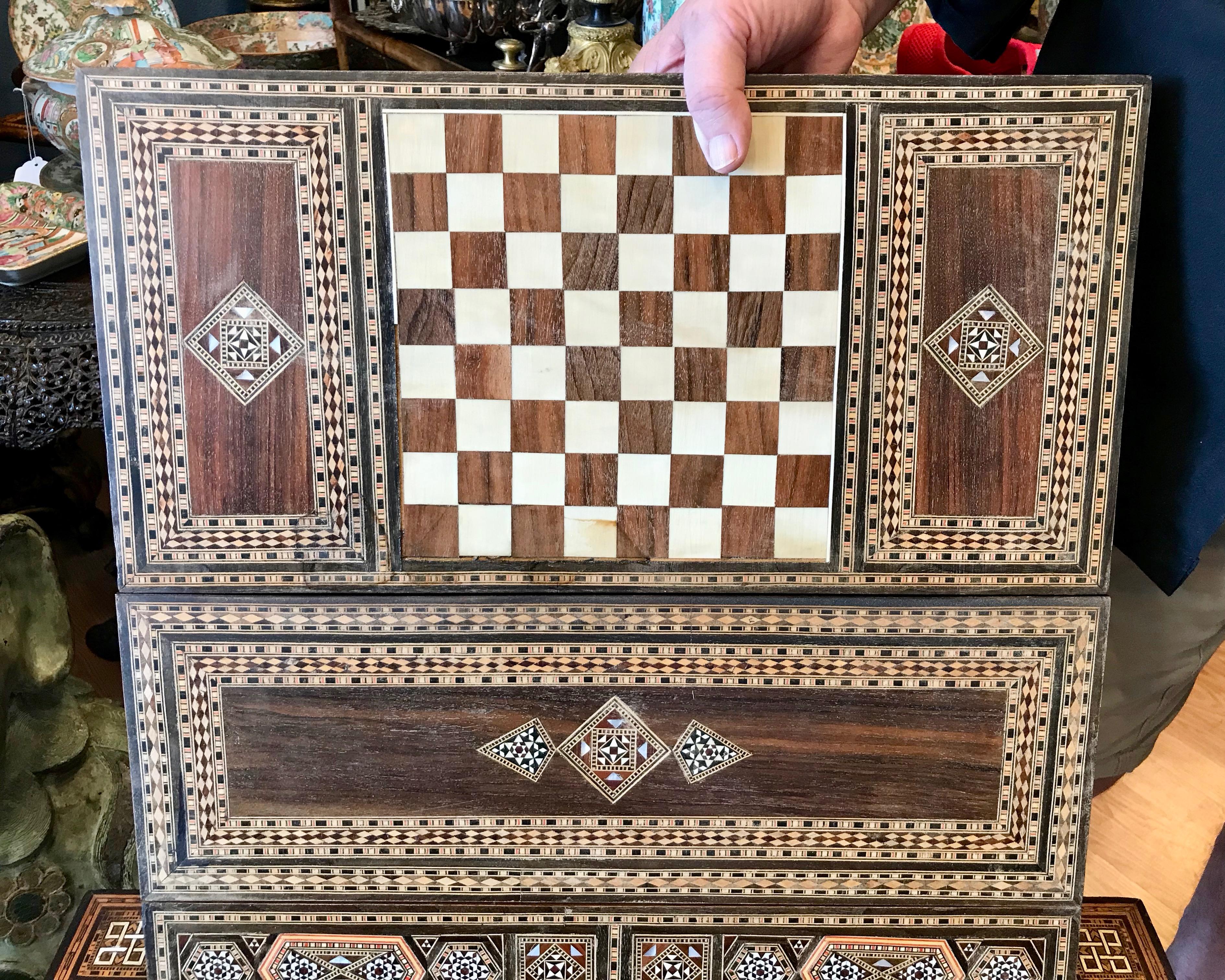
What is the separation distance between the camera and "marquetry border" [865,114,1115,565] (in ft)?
2.92

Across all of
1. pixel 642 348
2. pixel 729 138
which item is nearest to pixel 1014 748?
pixel 642 348

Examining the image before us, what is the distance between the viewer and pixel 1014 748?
1.00m

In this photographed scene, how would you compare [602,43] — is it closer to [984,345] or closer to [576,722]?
[984,345]

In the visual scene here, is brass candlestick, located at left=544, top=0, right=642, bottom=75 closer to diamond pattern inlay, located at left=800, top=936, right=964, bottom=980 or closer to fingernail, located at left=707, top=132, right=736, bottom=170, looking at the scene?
fingernail, located at left=707, top=132, right=736, bottom=170

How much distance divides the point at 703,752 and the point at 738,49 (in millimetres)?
673

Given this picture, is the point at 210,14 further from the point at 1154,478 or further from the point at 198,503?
the point at 1154,478

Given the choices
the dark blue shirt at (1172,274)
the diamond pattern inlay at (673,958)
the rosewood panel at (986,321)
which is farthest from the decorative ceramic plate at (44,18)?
the diamond pattern inlay at (673,958)

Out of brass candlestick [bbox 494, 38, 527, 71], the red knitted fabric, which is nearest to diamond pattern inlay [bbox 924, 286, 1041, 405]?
the red knitted fabric

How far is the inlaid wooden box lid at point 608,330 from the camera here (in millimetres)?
882

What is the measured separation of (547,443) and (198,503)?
1.13 ft

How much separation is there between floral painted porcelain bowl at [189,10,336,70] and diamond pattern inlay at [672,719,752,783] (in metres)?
1.55

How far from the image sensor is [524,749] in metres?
1.00

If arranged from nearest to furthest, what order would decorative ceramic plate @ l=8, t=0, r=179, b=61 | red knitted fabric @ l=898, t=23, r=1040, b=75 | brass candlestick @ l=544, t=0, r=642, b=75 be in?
red knitted fabric @ l=898, t=23, r=1040, b=75
brass candlestick @ l=544, t=0, r=642, b=75
decorative ceramic plate @ l=8, t=0, r=179, b=61

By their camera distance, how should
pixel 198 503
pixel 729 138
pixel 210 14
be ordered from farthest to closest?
pixel 210 14 < pixel 198 503 < pixel 729 138
